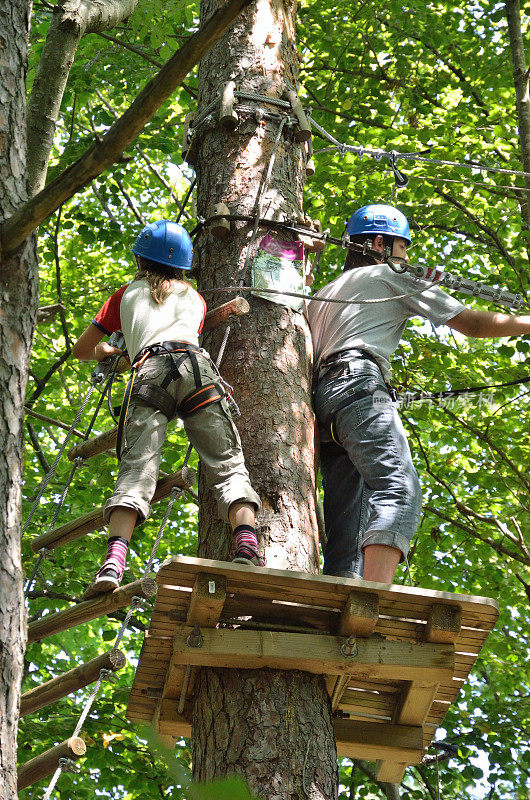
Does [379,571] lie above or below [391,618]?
above

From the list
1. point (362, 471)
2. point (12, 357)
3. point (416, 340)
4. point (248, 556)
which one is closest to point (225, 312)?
point (362, 471)

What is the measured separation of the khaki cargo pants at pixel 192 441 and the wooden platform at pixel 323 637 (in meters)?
0.40

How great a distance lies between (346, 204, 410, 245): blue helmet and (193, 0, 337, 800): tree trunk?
0.32m

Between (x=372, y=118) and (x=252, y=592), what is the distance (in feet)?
21.8

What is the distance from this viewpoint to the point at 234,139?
422cm

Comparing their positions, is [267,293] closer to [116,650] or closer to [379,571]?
[379,571]

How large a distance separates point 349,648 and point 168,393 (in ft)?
4.11

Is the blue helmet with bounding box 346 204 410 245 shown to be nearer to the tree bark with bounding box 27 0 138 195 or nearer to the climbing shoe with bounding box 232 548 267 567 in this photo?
the tree bark with bounding box 27 0 138 195

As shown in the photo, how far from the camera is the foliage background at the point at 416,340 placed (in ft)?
21.9

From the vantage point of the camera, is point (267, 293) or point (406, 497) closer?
point (406, 497)

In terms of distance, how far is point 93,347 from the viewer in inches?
164

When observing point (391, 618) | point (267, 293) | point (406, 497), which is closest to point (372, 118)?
point (267, 293)

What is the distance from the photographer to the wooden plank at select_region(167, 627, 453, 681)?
9.51 ft

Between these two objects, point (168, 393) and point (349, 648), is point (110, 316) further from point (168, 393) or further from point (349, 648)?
point (349, 648)
